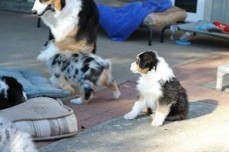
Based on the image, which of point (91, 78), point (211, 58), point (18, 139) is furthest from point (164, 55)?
point (18, 139)

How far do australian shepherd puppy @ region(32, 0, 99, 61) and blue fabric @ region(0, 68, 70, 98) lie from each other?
27 centimetres

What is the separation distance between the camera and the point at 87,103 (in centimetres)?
577

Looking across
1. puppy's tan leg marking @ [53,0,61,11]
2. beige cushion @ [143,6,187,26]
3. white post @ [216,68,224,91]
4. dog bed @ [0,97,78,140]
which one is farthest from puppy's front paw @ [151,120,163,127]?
beige cushion @ [143,6,187,26]

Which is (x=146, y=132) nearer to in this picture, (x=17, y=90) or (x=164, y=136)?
(x=164, y=136)

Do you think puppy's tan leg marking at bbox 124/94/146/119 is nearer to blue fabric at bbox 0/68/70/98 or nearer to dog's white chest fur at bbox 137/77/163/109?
dog's white chest fur at bbox 137/77/163/109

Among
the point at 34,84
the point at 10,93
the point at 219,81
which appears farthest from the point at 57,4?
the point at 219,81

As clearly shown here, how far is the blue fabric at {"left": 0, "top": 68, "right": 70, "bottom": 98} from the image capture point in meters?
5.61

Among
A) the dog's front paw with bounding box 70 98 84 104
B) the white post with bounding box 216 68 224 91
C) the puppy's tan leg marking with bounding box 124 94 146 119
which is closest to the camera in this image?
the puppy's tan leg marking with bounding box 124 94 146 119

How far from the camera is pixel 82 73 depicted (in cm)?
571

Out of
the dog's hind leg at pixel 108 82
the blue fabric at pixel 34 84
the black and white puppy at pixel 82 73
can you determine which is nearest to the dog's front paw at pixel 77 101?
the black and white puppy at pixel 82 73

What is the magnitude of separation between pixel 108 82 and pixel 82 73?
32 cm

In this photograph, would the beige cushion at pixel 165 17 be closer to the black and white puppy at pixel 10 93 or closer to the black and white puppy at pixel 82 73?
the black and white puppy at pixel 82 73

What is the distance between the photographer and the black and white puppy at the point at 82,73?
5672mm

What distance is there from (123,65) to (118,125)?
247 cm
